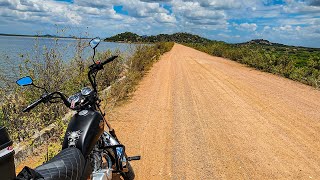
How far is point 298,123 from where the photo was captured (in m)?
7.85

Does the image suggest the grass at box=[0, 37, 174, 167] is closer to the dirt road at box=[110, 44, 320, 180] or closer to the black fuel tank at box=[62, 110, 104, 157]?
the dirt road at box=[110, 44, 320, 180]

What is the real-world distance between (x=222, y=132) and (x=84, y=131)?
4373 millimetres

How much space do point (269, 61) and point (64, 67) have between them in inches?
570

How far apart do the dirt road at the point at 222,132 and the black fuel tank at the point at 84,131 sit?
1.74 metres

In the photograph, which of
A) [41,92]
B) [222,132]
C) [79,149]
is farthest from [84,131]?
[222,132]

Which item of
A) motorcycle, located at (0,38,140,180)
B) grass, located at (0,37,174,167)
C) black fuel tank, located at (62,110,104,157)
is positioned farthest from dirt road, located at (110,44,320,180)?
black fuel tank, located at (62,110,104,157)

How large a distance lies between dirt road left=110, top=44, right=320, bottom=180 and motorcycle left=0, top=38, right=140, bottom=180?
3.45 ft

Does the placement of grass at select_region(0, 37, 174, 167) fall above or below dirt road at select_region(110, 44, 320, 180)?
above

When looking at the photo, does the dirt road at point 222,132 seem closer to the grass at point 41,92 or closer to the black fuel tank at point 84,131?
the grass at point 41,92

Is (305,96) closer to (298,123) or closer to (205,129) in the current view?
(298,123)

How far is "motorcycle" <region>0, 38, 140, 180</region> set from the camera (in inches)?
107

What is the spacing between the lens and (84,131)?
3375mm

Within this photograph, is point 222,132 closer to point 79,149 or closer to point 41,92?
point 41,92

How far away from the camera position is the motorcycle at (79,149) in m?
2.73
